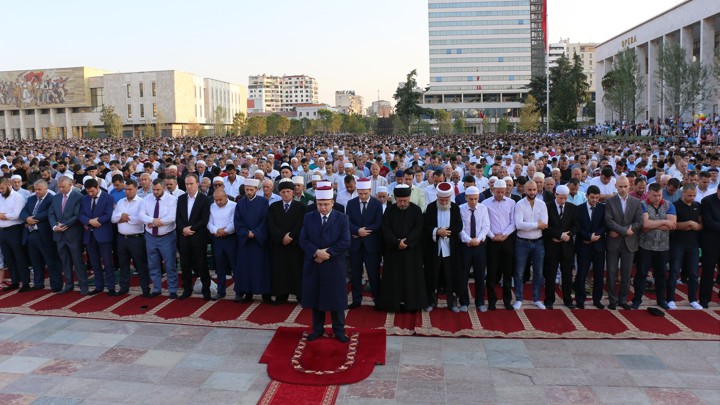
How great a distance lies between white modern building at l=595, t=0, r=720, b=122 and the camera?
41562 millimetres

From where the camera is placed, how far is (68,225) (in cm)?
830

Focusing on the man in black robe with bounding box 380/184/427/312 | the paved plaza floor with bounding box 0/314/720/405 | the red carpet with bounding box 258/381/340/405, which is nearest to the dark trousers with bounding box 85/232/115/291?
the paved plaza floor with bounding box 0/314/720/405

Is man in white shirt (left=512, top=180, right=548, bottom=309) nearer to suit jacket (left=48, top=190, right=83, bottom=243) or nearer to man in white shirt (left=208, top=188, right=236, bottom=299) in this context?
man in white shirt (left=208, top=188, right=236, bottom=299)

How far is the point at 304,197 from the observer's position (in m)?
9.38

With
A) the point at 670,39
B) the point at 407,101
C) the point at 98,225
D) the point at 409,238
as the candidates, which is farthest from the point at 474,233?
the point at 407,101

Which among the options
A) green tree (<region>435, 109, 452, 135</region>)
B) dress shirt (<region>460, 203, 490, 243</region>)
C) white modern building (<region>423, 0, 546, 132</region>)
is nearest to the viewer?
dress shirt (<region>460, 203, 490, 243</region>)

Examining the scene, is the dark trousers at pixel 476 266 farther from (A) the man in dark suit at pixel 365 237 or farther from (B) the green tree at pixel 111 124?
(B) the green tree at pixel 111 124

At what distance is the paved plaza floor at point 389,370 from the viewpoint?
524 cm

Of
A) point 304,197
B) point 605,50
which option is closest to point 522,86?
point 605,50

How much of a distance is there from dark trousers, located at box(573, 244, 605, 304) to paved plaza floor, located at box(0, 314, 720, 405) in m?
1.23

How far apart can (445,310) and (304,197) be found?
9.68 feet

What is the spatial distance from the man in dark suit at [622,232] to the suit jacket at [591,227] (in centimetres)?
7

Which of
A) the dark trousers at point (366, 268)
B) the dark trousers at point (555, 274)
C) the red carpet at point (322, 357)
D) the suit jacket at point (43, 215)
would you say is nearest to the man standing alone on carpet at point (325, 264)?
the red carpet at point (322, 357)

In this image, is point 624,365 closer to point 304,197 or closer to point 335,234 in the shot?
point 335,234
